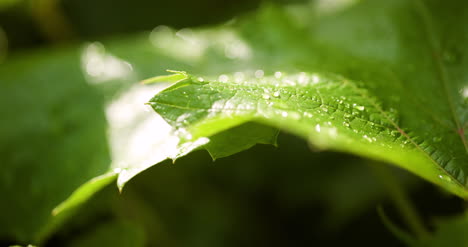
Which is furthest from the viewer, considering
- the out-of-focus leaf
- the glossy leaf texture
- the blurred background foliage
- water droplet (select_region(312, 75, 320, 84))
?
the blurred background foliage

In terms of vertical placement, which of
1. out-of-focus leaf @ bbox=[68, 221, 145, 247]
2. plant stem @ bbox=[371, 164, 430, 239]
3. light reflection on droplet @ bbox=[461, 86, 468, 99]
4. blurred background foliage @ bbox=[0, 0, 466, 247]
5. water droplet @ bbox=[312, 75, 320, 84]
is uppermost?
water droplet @ bbox=[312, 75, 320, 84]

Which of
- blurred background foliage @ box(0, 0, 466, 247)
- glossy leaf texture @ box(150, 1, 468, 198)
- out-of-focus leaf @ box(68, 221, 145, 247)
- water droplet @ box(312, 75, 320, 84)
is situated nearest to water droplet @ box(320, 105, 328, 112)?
glossy leaf texture @ box(150, 1, 468, 198)

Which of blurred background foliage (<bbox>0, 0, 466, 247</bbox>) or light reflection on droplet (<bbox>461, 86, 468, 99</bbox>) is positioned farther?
blurred background foliage (<bbox>0, 0, 466, 247</bbox>)

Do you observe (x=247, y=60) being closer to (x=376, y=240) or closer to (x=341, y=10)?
(x=341, y=10)

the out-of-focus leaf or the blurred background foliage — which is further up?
the out-of-focus leaf

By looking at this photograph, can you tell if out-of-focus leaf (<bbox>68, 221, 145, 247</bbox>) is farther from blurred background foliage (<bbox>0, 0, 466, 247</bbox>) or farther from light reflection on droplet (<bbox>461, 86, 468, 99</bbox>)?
light reflection on droplet (<bbox>461, 86, 468, 99</bbox>)

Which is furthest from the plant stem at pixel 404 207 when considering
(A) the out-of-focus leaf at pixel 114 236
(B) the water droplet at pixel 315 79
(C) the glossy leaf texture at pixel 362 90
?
(A) the out-of-focus leaf at pixel 114 236

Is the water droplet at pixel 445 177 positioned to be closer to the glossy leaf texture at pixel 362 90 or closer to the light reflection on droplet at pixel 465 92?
the glossy leaf texture at pixel 362 90

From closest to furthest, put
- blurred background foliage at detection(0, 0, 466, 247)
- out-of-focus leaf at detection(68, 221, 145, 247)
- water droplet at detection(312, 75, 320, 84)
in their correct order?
1. water droplet at detection(312, 75, 320, 84)
2. out-of-focus leaf at detection(68, 221, 145, 247)
3. blurred background foliage at detection(0, 0, 466, 247)

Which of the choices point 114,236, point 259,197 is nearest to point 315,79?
point 114,236

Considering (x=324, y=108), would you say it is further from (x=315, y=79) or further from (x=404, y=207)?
(x=404, y=207)
